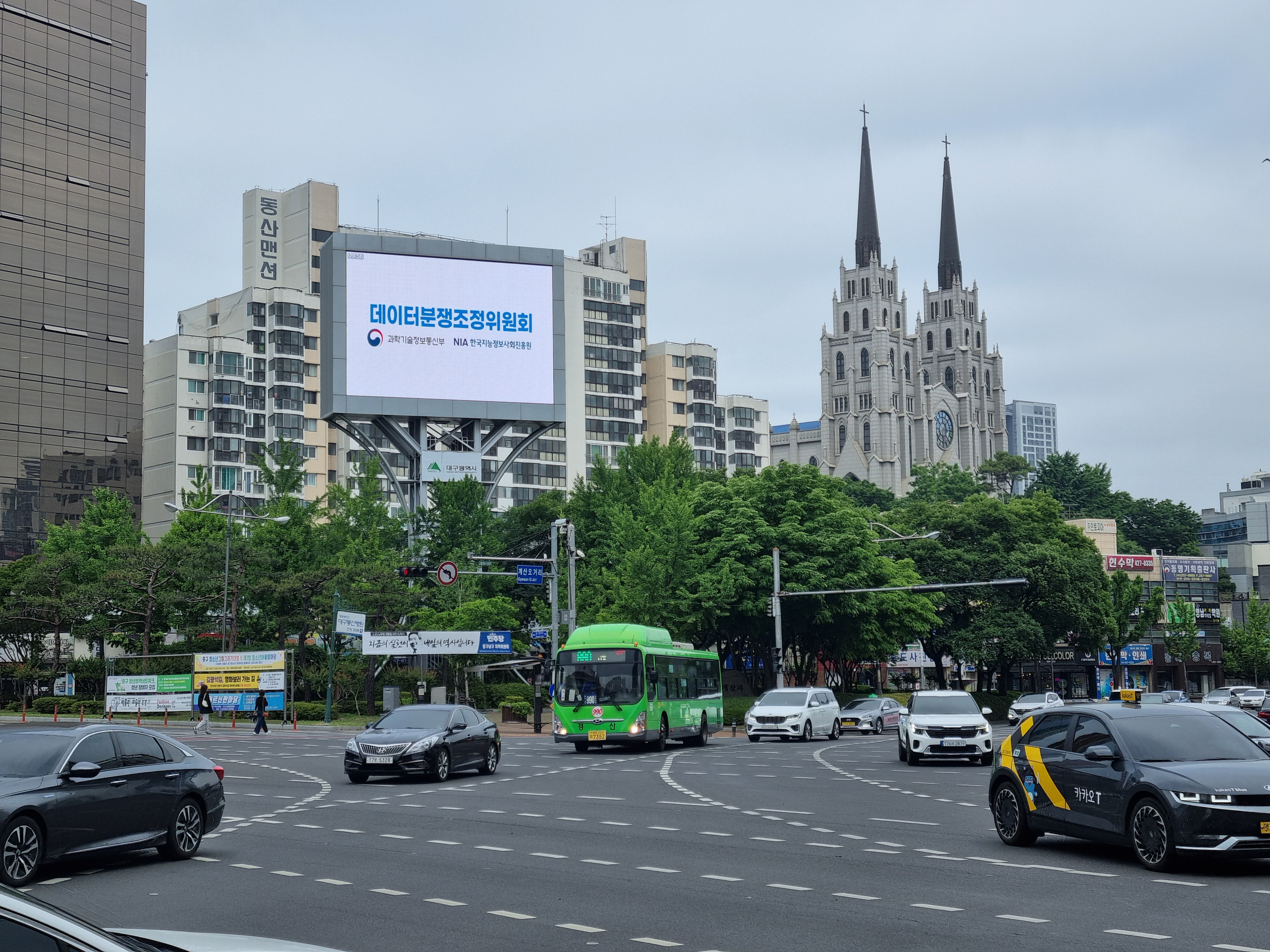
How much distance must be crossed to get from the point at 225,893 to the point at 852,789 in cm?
1338

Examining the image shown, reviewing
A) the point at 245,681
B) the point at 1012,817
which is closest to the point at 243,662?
the point at 245,681

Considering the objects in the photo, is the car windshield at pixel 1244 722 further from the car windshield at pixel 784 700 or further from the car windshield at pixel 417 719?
the car windshield at pixel 784 700

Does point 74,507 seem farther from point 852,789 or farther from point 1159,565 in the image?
point 852,789

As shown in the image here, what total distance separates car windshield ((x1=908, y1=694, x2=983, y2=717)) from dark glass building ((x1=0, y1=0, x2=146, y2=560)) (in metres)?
86.3

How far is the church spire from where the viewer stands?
196875mm

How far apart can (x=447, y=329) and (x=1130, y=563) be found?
62341mm

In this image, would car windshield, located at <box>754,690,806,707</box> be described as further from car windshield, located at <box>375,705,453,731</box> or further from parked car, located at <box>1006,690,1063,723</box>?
car windshield, located at <box>375,705,453,731</box>

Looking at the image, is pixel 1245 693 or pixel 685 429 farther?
pixel 685 429

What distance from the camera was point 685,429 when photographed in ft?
447

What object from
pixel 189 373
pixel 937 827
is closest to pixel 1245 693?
pixel 937 827

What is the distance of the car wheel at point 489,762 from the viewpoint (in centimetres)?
2770

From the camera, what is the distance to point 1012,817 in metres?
15.3

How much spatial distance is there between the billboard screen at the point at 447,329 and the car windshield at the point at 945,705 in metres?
45.3


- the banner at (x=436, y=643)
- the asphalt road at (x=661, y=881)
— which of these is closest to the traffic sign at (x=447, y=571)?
the banner at (x=436, y=643)
